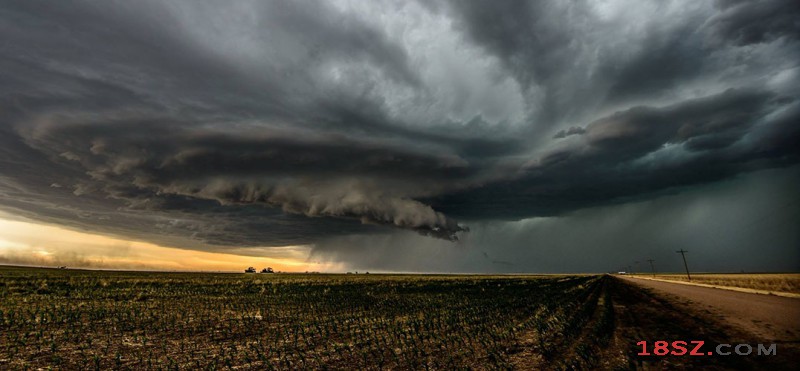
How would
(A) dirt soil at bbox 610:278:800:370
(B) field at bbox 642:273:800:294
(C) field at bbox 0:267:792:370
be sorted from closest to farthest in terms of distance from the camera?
(A) dirt soil at bbox 610:278:800:370 < (C) field at bbox 0:267:792:370 < (B) field at bbox 642:273:800:294

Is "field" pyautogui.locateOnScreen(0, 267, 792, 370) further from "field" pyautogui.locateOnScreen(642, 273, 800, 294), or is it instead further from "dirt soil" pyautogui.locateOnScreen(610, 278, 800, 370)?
"field" pyautogui.locateOnScreen(642, 273, 800, 294)

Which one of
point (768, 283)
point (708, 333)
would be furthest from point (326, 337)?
point (768, 283)

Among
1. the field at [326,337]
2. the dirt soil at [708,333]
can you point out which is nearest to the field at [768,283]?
the dirt soil at [708,333]

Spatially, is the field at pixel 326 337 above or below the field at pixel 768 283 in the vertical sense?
above

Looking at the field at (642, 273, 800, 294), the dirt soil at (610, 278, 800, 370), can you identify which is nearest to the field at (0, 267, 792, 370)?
the dirt soil at (610, 278, 800, 370)

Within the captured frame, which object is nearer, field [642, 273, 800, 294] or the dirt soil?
the dirt soil

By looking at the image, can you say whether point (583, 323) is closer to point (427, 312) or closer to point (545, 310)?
point (545, 310)

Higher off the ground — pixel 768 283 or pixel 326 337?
pixel 326 337

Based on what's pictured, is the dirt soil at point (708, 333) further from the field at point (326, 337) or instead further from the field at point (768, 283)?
the field at point (768, 283)

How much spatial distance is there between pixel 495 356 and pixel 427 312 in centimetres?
1508

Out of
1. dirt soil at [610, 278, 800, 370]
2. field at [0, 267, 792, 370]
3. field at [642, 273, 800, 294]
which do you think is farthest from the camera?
field at [642, 273, 800, 294]

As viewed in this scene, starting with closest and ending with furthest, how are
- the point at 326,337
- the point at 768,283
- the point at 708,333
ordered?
the point at 708,333 → the point at 326,337 → the point at 768,283

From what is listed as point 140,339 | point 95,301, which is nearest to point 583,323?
point 140,339

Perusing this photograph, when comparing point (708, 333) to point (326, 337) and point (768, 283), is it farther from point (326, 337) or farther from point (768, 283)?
point (768, 283)
